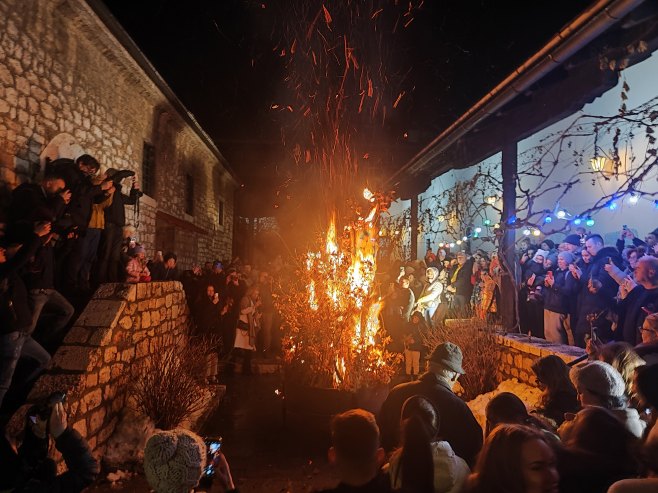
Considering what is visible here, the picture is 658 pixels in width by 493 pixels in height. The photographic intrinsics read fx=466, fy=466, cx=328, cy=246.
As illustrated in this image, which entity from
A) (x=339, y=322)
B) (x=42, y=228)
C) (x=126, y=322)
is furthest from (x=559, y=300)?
(x=42, y=228)

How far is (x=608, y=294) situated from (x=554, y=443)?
190 inches

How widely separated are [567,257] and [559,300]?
838mm

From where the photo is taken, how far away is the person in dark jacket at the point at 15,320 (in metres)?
4.27

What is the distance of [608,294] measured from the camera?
6613 millimetres

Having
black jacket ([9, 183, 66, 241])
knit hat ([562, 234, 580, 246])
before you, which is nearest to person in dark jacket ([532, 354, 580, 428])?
knit hat ([562, 234, 580, 246])

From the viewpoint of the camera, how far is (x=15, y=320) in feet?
14.2

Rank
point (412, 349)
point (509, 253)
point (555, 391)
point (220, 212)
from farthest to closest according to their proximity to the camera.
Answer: point (220, 212), point (412, 349), point (509, 253), point (555, 391)

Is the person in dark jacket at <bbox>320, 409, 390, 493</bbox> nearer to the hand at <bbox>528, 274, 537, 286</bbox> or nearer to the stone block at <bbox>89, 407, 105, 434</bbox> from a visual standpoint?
the stone block at <bbox>89, 407, 105, 434</bbox>

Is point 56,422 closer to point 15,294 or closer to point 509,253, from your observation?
point 15,294

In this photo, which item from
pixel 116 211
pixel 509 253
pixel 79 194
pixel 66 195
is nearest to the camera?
pixel 66 195

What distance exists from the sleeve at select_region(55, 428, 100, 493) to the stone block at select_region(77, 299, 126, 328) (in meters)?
2.44

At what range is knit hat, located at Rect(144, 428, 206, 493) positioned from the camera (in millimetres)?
2281

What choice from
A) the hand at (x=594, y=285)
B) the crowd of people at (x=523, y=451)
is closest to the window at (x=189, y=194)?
the hand at (x=594, y=285)

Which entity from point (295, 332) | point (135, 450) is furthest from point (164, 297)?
point (135, 450)
